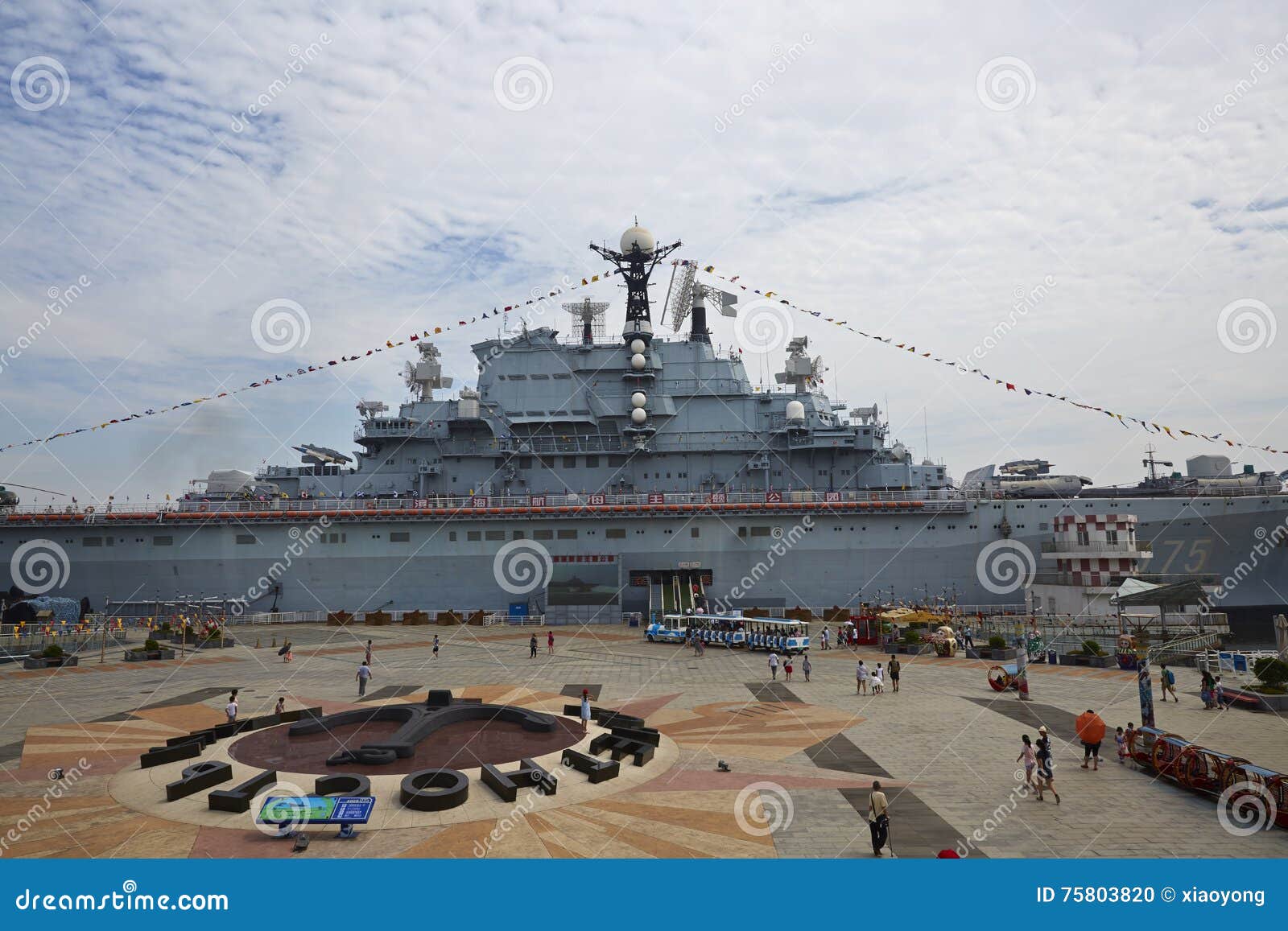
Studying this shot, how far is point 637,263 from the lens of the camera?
153 feet

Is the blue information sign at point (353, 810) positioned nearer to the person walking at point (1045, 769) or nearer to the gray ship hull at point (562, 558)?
the person walking at point (1045, 769)

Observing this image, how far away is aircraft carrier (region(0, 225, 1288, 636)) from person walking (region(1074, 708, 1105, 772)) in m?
25.5

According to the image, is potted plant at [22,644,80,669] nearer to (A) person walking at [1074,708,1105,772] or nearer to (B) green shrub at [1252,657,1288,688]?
(A) person walking at [1074,708,1105,772]

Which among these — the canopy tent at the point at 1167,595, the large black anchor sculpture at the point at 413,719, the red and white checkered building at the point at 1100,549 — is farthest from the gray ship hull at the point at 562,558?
the large black anchor sculpture at the point at 413,719

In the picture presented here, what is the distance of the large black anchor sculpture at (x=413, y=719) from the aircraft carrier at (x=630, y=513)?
860 inches

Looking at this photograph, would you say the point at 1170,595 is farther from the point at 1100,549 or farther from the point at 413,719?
the point at 413,719

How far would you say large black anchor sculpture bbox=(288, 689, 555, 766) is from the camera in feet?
46.1

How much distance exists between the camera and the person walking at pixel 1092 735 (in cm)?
1391

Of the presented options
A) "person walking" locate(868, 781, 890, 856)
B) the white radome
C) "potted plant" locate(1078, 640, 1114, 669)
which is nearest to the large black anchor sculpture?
"person walking" locate(868, 781, 890, 856)

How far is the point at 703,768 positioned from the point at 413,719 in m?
6.70

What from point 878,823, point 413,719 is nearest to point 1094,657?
point 878,823

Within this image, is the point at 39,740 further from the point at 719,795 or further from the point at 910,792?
the point at 910,792

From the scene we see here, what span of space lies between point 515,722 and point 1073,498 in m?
37.1

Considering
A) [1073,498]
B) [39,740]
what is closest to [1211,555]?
[1073,498]
